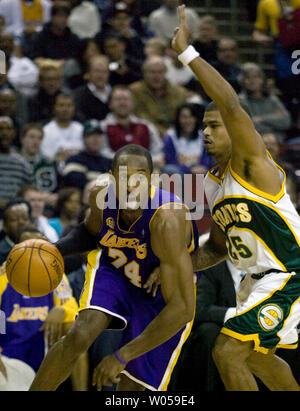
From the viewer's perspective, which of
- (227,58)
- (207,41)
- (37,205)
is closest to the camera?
(37,205)

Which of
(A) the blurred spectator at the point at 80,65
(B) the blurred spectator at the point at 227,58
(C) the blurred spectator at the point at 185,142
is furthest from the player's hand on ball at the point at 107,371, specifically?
(B) the blurred spectator at the point at 227,58

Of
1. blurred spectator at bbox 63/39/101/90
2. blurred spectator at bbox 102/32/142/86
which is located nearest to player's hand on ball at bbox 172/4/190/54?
blurred spectator at bbox 63/39/101/90

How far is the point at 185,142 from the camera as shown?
8.10 m

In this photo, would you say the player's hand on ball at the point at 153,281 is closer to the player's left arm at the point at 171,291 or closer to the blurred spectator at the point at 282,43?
the player's left arm at the point at 171,291

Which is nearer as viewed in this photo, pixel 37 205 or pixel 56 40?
pixel 37 205

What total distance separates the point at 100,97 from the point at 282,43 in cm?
269

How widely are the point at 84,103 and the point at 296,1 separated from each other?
3.18 meters

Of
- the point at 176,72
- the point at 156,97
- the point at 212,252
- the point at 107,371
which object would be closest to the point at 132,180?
the point at 212,252

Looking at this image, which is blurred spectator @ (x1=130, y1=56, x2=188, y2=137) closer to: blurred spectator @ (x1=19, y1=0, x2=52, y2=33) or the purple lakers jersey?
blurred spectator @ (x1=19, y1=0, x2=52, y2=33)

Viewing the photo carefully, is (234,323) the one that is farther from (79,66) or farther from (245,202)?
(79,66)

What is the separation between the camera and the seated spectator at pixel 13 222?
5.92 metres

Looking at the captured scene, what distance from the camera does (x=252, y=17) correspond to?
10680mm

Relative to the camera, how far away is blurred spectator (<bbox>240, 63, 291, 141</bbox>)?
8992 mm

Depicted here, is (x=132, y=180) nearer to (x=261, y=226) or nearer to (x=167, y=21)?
(x=261, y=226)
